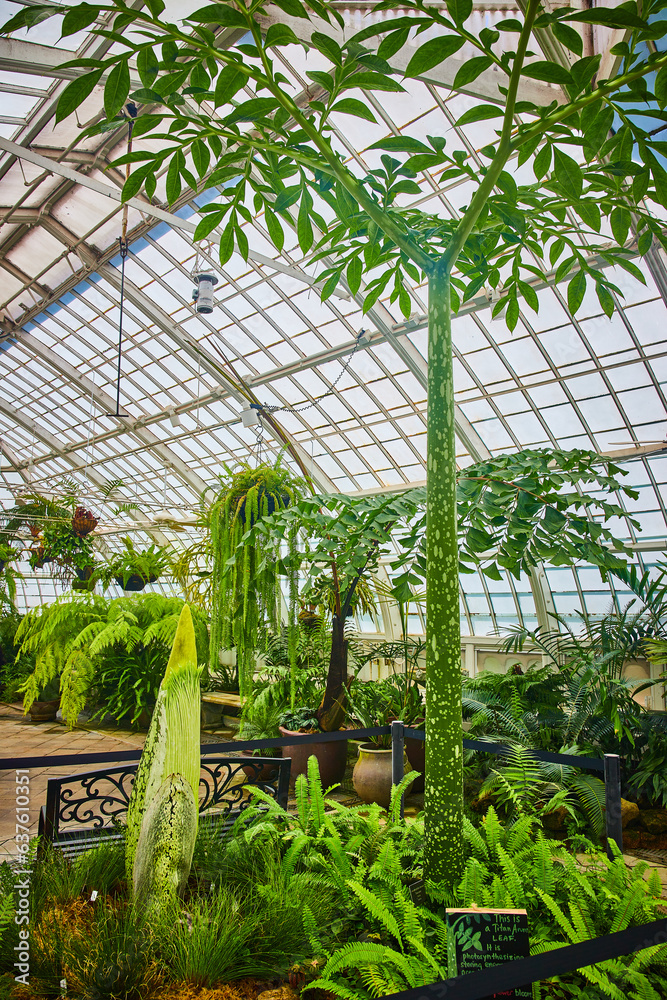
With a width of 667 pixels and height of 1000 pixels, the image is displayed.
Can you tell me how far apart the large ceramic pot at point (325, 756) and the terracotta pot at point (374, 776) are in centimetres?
38

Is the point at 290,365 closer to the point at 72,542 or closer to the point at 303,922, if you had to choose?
the point at 72,542

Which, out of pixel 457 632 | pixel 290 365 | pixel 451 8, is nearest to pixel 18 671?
pixel 290 365

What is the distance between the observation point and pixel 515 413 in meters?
9.79

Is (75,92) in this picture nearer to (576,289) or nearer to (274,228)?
(274,228)

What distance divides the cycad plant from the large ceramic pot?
2058 mm

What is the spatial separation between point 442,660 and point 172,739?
0.84 metres

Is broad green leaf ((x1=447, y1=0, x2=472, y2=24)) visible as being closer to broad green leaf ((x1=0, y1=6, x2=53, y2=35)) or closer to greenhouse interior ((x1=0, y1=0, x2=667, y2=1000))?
greenhouse interior ((x1=0, y1=0, x2=667, y2=1000))

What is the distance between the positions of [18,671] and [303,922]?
759 cm

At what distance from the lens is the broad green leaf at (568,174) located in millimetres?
1606

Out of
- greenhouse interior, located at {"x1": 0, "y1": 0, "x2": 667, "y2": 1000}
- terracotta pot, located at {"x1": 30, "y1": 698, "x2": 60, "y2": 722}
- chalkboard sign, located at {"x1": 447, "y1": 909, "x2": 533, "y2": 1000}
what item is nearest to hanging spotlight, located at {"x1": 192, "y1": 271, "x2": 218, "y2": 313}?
greenhouse interior, located at {"x1": 0, "y1": 0, "x2": 667, "y2": 1000}

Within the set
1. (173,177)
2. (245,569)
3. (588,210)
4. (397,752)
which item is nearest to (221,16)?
(173,177)

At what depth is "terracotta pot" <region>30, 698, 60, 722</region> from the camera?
6.67m

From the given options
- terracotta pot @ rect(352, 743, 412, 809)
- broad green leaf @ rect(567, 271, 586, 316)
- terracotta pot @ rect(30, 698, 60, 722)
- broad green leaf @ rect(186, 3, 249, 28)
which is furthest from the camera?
terracotta pot @ rect(30, 698, 60, 722)

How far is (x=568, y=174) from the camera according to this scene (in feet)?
5.31
